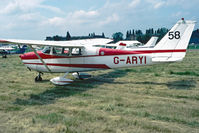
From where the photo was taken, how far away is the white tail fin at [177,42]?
7.00 meters

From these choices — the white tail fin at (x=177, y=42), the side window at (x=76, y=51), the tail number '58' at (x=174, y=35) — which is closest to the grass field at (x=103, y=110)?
the white tail fin at (x=177, y=42)

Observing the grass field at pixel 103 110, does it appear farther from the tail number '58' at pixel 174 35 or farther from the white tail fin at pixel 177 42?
the tail number '58' at pixel 174 35

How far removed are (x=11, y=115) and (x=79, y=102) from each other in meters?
1.84

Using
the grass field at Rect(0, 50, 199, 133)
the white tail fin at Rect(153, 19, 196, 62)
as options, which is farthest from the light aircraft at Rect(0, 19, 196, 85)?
the grass field at Rect(0, 50, 199, 133)

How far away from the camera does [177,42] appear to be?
715cm

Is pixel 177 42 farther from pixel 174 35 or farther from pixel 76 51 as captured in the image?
pixel 76 51

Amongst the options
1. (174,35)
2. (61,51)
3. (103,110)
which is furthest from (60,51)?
(174,35)

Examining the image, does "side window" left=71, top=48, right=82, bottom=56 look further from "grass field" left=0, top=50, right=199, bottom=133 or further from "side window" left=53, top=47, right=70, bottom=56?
"grass field" left=0, top=50, right=199, bottom=133

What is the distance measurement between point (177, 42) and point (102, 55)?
10.5ft

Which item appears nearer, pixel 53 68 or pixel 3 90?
pixel 3 90

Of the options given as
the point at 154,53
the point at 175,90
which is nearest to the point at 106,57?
the point at 154,53

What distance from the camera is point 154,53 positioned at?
7.52 meters

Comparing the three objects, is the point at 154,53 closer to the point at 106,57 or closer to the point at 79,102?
the point at 106,57

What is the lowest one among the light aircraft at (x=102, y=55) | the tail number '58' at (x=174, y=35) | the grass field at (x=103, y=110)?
the grass field at (x=103, y=110)
